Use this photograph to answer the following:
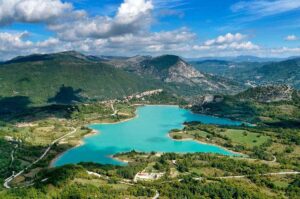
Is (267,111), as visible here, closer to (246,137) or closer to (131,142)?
(246,137)

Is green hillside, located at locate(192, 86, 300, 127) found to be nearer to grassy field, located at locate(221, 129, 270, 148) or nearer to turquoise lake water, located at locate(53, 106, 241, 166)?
turquoise lake water, located at locate(53, 106, 241, 166)

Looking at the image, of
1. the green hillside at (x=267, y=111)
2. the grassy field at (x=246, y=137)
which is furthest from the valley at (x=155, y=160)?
the green hillside at (x=267, y=111)

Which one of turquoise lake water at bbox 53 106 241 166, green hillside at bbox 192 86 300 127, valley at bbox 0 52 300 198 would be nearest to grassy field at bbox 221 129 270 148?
valley at bbox 0 52 300 198

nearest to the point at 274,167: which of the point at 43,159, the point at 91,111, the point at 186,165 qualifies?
the point at 186,165

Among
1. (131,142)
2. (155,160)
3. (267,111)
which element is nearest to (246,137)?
(131,142)

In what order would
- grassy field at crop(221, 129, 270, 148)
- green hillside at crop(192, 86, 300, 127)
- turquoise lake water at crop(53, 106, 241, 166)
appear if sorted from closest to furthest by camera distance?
turquoise lake water at crop(53, 106, 241, 166) < grassy field at crop(221, 129, 270, 148) < green hillside at crop(192, 86, 300, 127)

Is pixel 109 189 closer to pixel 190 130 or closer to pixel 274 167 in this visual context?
pixel 274 167

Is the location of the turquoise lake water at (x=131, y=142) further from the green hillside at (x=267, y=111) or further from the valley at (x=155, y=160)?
the green hillside at (x=267, y=111)

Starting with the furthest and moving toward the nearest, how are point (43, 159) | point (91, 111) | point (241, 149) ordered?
point (91, 111), point (241, 149), point (43, 159)
